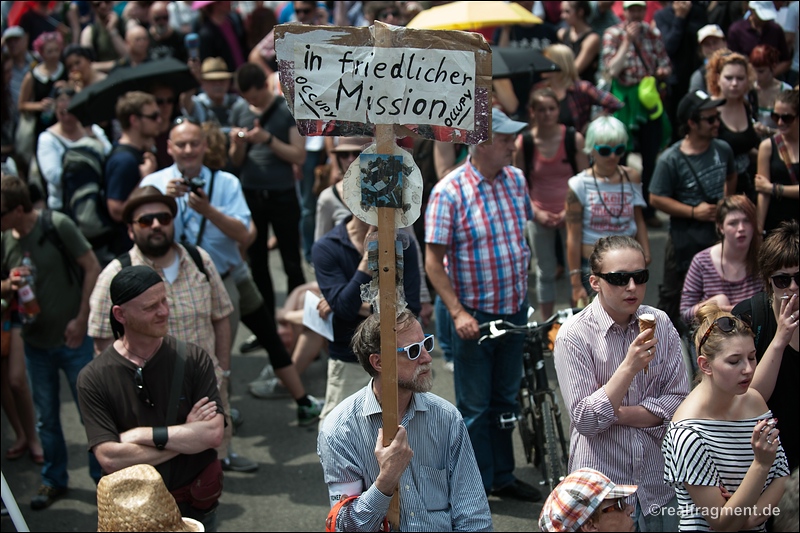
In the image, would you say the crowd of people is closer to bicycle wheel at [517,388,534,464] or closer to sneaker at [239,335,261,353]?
sneaker at [239,335,261,353]

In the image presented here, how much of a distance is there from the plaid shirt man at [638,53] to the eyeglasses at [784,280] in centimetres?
573

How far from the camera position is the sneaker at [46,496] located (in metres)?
6.46

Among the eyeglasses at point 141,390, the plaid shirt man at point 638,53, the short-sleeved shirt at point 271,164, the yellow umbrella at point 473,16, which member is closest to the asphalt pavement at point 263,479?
the short-sleeved shirt at point 271,164

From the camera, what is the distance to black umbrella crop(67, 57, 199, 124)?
27.8 feet

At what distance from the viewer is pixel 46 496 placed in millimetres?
6504

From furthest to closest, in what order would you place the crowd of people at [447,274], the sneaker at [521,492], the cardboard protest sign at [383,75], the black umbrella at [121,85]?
1. the black umbrella at [121,85]
2. the sneaker at [521,492]
3. the crowd of people at [447,274]
4. the cardboard protest sign at [383,75]

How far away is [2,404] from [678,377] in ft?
16.4

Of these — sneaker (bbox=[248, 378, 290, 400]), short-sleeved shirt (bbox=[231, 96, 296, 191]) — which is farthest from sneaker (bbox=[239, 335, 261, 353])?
short-sleeved shirt (bbox=[231, 96, 296, 191])

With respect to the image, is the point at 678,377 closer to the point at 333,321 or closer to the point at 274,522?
the point at 333,321

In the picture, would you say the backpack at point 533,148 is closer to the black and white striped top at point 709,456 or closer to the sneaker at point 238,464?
the sneaker at point 238,464

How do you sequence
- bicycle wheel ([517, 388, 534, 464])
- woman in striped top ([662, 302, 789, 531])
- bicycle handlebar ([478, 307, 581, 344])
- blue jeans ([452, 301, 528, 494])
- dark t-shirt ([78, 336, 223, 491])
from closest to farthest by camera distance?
woman in striped top ([662, 302, 789, 531])
dark t-shirt ([78, 336, 223, 491])
bicycle handlebar ([478, 307, 581, 344])
blue jeans ([452, 301, 528, 494])
bicycle wheel ([517, 388, 534, 464])

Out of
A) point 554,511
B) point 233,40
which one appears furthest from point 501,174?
point 233,40

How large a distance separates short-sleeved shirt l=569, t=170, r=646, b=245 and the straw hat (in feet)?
14.0

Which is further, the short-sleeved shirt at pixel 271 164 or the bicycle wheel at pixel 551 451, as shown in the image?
the short-sleeved shirt at pixel 271 164
